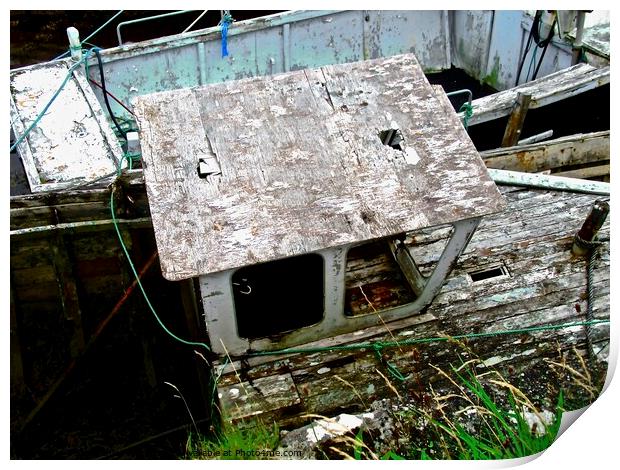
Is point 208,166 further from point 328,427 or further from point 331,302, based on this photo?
point 328,427

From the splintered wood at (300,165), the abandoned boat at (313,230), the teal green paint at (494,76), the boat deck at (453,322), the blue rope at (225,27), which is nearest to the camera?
the splintered wood at (300,165)

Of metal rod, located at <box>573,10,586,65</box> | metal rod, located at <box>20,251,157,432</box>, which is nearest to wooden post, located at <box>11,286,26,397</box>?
Answer: metal rod, located at <box>20,251,157,432</box>

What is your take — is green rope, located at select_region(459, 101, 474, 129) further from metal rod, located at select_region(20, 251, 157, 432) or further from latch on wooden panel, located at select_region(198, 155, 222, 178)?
metal rod, located at select_region(20, 251, 157, 432)

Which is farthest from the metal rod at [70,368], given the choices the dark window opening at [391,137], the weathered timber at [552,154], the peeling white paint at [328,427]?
the weathered timber at [552,154]

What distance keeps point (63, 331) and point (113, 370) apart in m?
0.63

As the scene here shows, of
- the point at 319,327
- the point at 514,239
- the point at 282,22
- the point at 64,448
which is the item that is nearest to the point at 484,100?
the point at 514,239

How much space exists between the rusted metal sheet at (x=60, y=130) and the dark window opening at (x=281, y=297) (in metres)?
1.79

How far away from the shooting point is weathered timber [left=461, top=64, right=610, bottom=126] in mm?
6742

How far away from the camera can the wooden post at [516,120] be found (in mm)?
6543

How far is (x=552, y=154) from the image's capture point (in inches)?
232

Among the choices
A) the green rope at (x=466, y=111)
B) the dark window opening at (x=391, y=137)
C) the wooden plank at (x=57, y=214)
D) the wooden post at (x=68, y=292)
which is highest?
the dark window opening at (x=391, y=137)

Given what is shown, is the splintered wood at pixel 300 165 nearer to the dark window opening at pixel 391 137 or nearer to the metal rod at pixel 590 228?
the dark window opening at pixel 391 137

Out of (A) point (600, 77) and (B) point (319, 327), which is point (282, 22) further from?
(B) point (319, 327)

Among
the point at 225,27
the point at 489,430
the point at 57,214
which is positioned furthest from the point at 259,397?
the point at 225,27
